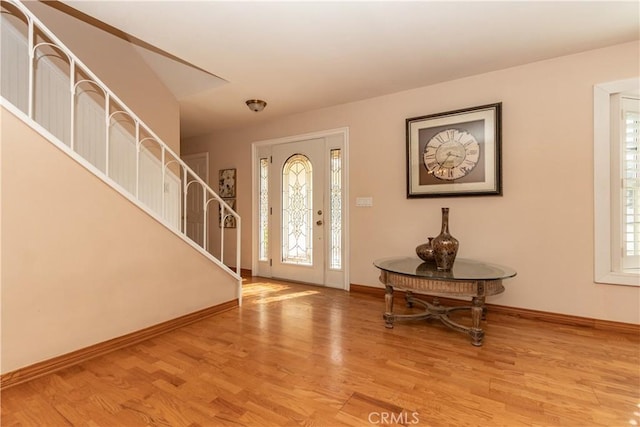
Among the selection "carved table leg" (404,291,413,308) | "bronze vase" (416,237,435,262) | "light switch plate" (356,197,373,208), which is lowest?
"carved table leg" (404,291,413,308)

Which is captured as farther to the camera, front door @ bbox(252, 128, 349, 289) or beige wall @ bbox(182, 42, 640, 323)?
front door @ bbox(252, 128, 349, 289)

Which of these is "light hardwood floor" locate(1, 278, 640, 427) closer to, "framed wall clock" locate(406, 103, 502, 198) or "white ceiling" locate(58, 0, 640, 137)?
"framed wall clock" locate(406, 103, 502, 198)

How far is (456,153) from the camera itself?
3.02 meters

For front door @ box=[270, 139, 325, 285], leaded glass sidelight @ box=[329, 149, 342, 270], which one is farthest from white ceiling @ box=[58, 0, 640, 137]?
front door @ box=[270, 139, 325, 285]

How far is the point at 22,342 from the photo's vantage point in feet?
5.49

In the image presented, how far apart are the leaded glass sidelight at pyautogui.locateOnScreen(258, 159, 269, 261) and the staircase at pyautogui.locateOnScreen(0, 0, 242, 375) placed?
1494 mm

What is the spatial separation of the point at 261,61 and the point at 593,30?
254cm

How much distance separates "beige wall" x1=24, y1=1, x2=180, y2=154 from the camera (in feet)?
Answer: 8.38

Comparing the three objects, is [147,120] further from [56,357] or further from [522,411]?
[522,411]

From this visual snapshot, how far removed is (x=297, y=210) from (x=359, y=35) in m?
2.39

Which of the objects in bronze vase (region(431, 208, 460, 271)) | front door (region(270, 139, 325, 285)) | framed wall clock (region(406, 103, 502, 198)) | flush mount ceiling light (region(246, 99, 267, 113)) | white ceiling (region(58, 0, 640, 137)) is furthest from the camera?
front door (region(270, 139, 325, 285))

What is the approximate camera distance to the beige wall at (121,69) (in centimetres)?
255

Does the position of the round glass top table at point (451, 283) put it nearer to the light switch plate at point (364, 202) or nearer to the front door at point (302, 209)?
the light switch plate at point (364, 202)

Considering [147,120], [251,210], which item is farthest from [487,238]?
[147,120]
